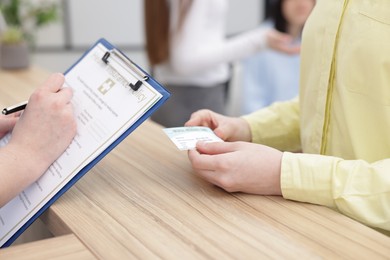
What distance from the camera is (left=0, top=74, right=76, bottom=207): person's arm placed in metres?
0.68

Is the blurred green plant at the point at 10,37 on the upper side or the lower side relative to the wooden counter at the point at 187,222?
upper

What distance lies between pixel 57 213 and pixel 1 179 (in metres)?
0.09

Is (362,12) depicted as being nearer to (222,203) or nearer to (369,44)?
(369,44)

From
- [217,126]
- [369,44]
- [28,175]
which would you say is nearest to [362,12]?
[369,44]

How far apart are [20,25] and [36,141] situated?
2.31 meters

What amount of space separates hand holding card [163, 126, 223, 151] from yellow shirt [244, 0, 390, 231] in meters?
0.14

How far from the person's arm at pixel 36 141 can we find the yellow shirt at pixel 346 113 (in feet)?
1.07

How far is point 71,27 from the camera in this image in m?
3.54

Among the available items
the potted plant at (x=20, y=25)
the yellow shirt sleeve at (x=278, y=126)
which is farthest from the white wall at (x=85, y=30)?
the yellow shirt sleeve at (x=278, y=126)

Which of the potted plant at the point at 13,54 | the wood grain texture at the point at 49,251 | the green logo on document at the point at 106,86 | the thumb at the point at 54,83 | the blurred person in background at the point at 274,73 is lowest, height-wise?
the blurred person in background at the point at 274,73

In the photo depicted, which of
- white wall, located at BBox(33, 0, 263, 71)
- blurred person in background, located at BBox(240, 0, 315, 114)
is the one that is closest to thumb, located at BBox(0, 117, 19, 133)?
blurred person in background, located at BBox(240, 0, 315, 114)

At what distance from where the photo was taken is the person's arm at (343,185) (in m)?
0.67

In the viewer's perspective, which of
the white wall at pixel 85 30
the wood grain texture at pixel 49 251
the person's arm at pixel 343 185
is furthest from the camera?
the white wall at pixel 85 30

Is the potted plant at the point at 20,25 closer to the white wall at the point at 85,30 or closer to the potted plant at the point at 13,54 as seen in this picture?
the potted plant at the point at 13,54
